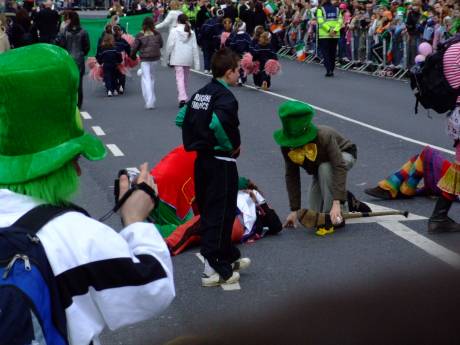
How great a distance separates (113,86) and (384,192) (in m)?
12.9

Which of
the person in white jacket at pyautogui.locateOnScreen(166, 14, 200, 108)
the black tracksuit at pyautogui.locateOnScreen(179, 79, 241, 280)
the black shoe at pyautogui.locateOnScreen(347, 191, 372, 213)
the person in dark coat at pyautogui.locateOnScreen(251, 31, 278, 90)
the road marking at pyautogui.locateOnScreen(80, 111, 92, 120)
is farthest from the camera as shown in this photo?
the person in dark coat at pyautogui.locateOnScreen(251, 31, 278, 90)

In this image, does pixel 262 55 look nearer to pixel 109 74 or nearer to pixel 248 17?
pixel 109 74

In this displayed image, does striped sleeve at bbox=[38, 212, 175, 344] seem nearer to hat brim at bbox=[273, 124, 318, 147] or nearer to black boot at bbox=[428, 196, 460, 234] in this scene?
hat brim at bbox=[273, 124, 318, 147]

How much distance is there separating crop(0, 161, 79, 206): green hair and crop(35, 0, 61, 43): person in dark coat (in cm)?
2206

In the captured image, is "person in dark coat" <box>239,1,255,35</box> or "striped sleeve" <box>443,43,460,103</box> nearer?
"striped sleeve" <box>443,43,460,103</box>

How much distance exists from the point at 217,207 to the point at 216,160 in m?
0.33

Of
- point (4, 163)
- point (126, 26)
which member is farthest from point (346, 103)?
point (4, 163)

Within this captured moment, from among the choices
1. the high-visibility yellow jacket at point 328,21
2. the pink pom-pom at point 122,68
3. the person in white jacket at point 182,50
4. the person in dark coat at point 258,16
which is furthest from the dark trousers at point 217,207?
the person in dark coat at point 258,16

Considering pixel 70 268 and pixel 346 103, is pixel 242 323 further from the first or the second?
pixel 346 103

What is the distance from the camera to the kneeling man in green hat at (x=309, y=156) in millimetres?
7668

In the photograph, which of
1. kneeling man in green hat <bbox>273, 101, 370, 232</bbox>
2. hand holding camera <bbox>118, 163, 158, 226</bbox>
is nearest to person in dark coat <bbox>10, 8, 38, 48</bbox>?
kneeling man in green hat <bbox>273, 101, 370, 232</bbox>

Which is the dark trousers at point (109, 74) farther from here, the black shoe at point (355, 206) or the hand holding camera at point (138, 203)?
the hand holding camera at point (138, 203)

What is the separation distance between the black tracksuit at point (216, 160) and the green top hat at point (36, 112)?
13.4 ft

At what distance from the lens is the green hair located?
229 centimetres
